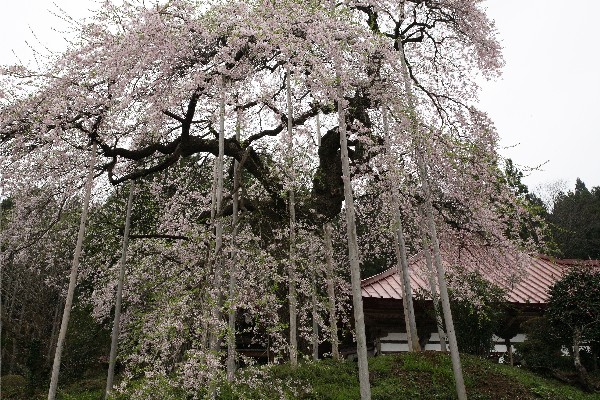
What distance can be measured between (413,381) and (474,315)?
3060 millimetres

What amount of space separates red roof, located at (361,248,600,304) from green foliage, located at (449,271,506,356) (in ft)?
1.11

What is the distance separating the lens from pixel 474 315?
11.2 metres

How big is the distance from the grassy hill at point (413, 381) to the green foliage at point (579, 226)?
65.8 ft

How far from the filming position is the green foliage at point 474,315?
36.1 feet

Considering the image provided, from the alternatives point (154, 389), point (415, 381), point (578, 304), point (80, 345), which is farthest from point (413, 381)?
point (80, 345)

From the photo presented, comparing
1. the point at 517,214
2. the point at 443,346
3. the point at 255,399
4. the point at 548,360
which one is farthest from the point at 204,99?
the point at 548,360

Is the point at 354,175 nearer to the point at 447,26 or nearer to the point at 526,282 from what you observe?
the point at 447,26

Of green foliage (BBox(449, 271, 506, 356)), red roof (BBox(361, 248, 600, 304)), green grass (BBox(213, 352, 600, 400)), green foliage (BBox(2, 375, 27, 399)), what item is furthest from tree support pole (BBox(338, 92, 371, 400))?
green foliage (BBox(2, 375, 27, 399))

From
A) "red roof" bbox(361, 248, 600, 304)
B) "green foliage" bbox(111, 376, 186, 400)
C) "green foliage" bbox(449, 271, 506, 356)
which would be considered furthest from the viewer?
"green foliage" bbox(449, 271, 506, 356)

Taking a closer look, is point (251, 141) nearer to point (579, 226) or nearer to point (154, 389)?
point (154, 389)

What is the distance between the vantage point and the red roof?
10516 mm

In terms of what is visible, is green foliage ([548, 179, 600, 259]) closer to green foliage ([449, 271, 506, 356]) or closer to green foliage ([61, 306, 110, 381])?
green foliage ([449, 271, 506, 356])

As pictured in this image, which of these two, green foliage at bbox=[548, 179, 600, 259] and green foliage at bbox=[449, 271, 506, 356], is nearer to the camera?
green foliage at bbox=[449, 271, 506, 356]

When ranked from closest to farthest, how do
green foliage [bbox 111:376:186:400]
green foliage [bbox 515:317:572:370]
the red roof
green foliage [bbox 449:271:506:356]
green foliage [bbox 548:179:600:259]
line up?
green foliage [bbox 111:376:186:400], the red roof, green foliage [bbox 449:271:506:356], green foliage [bbox 515:317:572:370], green foliage [bbox 548:179:600:259]
